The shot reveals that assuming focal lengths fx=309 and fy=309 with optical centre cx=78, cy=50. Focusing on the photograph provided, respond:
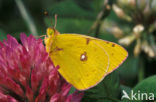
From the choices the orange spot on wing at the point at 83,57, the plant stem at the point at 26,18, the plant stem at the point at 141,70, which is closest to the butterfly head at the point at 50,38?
the orange spot on wing at the point at 83,57

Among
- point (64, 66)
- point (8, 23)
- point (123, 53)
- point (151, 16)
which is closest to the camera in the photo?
point (123, 53)

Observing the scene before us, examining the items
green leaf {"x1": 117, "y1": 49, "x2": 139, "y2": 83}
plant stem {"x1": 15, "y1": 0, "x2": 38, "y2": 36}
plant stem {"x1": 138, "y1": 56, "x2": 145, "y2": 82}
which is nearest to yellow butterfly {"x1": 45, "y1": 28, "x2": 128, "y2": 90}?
plant stem {"x1": 138, "y1": 56, "x2": 145, "y2": 82}

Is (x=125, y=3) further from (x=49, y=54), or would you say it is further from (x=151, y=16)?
(x=49, y=54)

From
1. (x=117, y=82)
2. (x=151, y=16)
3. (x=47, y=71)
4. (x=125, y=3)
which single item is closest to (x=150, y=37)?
(x=151, y=16)

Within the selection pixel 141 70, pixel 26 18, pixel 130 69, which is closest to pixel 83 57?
pixel 141 70

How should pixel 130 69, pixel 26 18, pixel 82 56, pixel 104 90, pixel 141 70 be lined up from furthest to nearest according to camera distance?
pixel 26 18 < pixel 130 69 < pixel 141 70 < pixel 82 56 < pixel 104 90

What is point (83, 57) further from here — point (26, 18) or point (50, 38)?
point (26, 18)

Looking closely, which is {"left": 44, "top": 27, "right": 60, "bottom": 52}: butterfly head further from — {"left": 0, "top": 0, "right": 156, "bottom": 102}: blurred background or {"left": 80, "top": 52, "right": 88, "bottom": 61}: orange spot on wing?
{"left": 0, "top": 0, "right": 156, "bottom": 102}: blurred background
